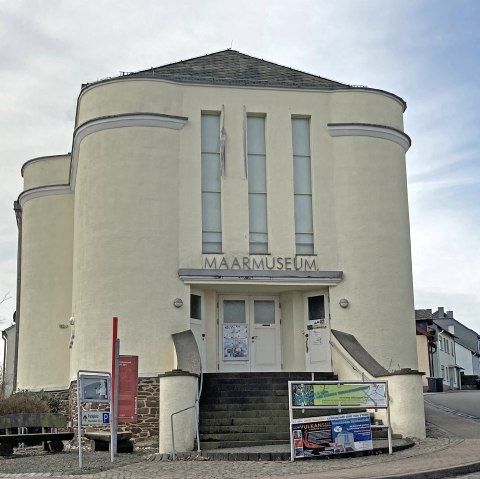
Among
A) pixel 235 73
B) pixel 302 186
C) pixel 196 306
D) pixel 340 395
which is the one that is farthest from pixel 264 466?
pixel 235 73

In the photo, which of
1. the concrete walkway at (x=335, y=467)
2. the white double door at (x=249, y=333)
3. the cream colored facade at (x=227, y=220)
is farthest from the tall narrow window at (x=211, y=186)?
the concrete walkway at (x=335, y=467)

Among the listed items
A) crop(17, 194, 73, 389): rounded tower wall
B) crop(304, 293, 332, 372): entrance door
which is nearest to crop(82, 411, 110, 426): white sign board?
crop(304, 293, 332, 372): entrance door

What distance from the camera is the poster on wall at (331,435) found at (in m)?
15.7

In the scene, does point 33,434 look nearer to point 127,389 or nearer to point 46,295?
point 127,389

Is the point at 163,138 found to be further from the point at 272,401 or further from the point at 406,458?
the point at 406,458

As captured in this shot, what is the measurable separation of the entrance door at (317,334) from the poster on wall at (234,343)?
1.74 m

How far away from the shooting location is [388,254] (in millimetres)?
24125

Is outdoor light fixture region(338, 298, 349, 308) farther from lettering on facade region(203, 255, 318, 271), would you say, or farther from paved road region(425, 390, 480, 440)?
paved road region(425, 390, 480, 440)

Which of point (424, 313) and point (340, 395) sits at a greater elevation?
point (424, 313)

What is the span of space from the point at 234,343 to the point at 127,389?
7437 mm

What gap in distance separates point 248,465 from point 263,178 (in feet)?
36.0

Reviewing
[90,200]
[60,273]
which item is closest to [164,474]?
[90,200]

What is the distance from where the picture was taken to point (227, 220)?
23938mm

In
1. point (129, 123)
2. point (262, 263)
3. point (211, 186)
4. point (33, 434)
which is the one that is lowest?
point (33, 434)
